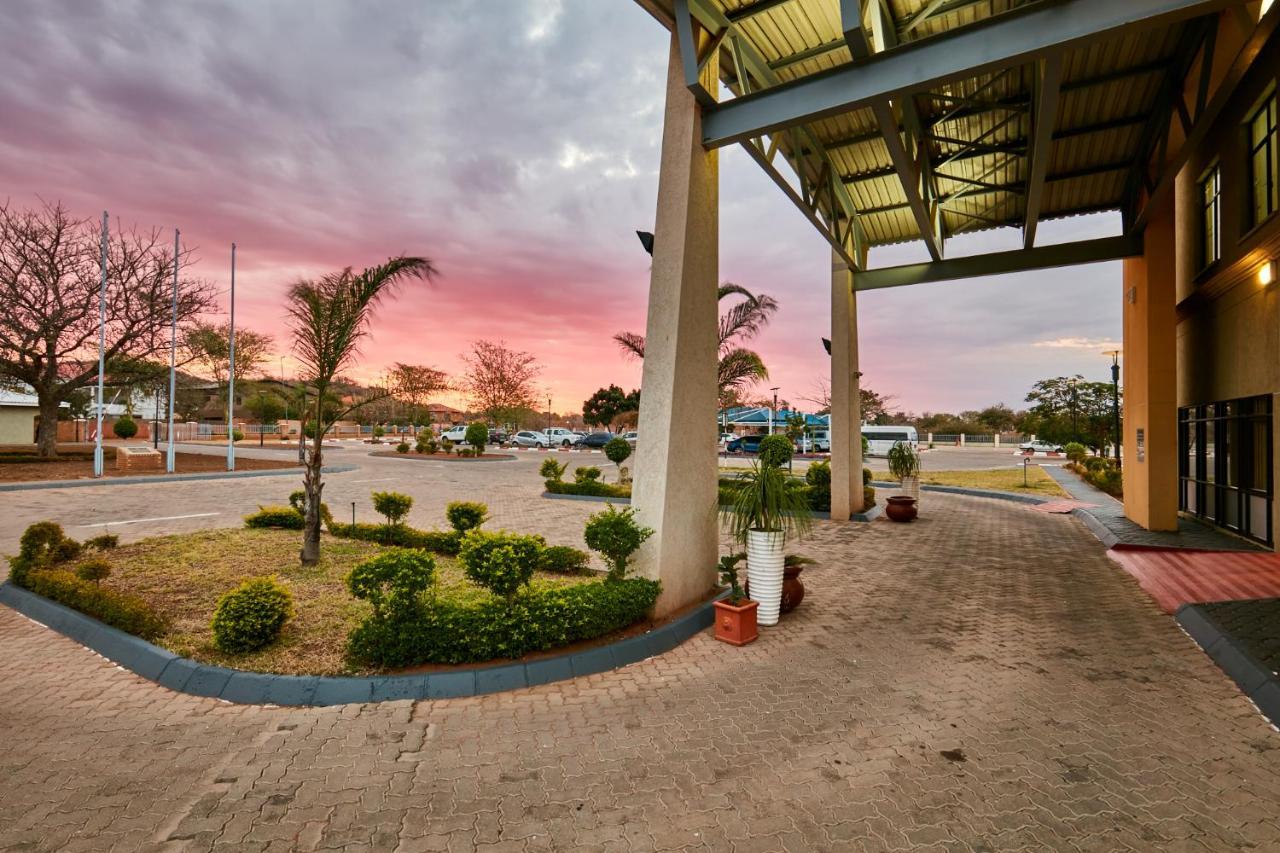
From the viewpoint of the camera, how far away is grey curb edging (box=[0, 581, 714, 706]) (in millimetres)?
3844

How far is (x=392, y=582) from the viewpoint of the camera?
4.33 metres

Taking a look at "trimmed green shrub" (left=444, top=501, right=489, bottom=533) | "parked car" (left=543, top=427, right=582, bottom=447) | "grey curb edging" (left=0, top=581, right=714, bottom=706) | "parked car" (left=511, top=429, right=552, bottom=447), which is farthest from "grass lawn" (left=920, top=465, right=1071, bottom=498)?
"parked car" (left=511, top=429, right=552, bottom=447)

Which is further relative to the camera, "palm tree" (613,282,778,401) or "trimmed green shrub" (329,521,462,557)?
"palm tree" (613,282,778,401)

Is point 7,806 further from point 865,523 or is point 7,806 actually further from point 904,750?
point 865,523

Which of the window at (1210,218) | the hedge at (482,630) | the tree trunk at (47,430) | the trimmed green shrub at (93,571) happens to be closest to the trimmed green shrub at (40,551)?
the trimmed green shrub at (93,571)

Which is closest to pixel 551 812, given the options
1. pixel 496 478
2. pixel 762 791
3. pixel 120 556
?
pixel 762 791

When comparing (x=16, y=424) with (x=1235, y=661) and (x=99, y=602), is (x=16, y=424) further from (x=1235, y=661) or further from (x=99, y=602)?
(x=1235, y=661)

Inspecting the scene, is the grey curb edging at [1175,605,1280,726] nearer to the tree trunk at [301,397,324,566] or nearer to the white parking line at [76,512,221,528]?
the tree trunk at [301,397,324,566]

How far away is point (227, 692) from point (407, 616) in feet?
4.01

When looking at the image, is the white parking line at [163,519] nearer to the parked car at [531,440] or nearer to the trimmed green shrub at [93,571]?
the trimmed green shrub at [93,571]

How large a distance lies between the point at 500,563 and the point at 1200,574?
8.78m

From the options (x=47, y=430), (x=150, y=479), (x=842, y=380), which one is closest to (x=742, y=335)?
(x=842, y=380)

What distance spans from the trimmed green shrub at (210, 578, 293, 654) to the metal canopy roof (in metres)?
6.13

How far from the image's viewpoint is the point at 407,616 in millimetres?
4285
